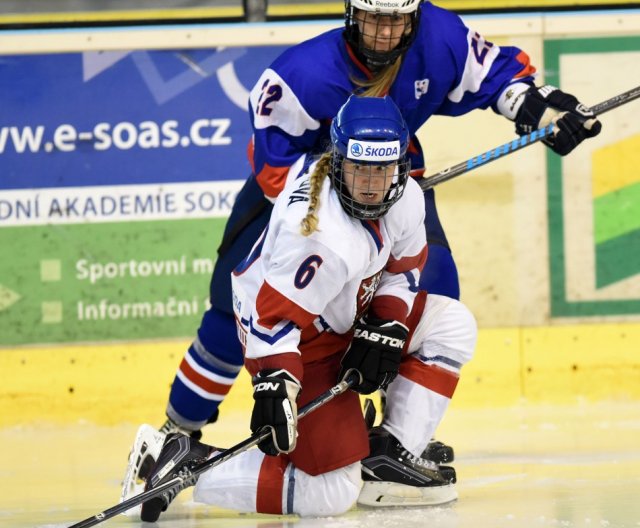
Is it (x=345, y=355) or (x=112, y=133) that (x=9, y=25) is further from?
(x=345, y=355)

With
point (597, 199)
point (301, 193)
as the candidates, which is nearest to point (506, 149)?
point (301, 193)

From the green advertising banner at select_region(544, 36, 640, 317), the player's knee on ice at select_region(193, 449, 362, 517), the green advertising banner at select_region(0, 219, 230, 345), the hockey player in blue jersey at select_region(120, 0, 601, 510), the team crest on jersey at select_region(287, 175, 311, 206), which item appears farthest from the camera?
the green advertising banner at select_region(544, 36, 640, 317)

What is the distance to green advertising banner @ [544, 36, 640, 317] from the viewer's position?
4.54m

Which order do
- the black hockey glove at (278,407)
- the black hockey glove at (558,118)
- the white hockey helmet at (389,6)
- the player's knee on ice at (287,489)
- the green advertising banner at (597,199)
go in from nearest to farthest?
the black hockey glove at (278,407)
the player's knee on ice at (287,489)
the white hockey helmet at (389,6)
the black hockey glove at (558,118)
the green advertising banner at (597,199)

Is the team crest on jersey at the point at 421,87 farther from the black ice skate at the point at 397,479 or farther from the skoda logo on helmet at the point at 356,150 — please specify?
the black ice skate at the point at 397,479

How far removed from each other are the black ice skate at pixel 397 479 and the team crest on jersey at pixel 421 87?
0.87m

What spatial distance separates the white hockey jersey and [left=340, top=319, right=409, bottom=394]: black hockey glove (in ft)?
0.15

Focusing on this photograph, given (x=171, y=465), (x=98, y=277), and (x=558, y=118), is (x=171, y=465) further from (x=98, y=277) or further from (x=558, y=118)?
(x=98, y=277)

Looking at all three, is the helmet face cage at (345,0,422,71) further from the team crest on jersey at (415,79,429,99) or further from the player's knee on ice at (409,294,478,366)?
the player's knee on ice at (409,294,478,366)

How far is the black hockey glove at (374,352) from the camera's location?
2.96 m

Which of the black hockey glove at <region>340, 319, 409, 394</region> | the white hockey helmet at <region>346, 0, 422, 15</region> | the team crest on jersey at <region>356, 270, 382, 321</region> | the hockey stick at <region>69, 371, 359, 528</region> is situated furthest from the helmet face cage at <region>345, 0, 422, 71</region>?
the hockey stick at <region>69, 371, 359, 528</region>

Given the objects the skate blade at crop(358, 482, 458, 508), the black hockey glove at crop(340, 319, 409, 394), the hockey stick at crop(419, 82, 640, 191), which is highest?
the hockey stick at crop(419, 82, 640, 191)

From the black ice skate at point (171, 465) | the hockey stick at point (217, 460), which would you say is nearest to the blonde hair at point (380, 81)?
the hockey stick at point (217, 460)

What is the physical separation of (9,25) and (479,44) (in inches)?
72.1
